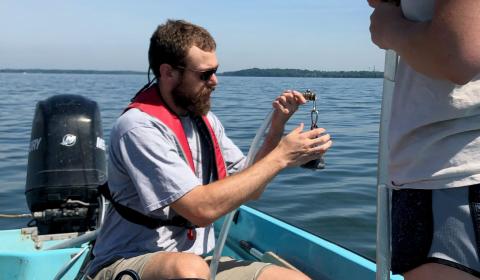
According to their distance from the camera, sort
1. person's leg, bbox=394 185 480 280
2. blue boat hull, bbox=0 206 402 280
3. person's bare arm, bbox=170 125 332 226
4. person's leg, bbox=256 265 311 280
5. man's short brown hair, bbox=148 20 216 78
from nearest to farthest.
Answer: person's leg, bbox=394 185 480 280 < person's bare arm, bbox=170 125 332 226 < person's leg, bbox=256 265 311 280 < man's short brown hair, bbox=148 20 216 78 < blue boat hull, bbox=0 206 402 280

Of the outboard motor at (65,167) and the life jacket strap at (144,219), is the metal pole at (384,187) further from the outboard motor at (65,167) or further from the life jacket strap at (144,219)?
the outboard motor at (65,167)

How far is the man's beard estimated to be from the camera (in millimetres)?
2537

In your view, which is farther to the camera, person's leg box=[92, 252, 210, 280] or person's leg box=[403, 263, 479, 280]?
person's leg box=[92, 252, 210, 280]

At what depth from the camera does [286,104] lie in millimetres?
2457

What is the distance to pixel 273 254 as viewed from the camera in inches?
126

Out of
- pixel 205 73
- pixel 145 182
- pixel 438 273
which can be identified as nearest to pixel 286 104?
pixel 205 73

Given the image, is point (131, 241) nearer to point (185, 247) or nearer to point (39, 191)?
point (185, 247)

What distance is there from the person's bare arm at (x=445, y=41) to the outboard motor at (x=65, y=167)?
118 inches

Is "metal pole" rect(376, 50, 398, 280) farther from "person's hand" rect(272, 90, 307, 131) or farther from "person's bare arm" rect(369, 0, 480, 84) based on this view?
"person's hand" rect(272, 90, 307, 131)

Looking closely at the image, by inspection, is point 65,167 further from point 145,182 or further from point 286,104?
point 286,104

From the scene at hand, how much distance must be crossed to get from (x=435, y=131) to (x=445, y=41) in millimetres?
234

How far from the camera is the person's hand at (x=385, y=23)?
→ 1.27m

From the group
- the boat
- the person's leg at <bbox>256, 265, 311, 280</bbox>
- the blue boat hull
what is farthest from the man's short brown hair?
the blue boat hull

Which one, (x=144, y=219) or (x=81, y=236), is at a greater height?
(x=144, y=219)
